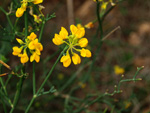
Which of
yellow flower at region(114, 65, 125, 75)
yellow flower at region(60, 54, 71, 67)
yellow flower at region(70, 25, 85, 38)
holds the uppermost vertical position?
yellow flower at region(70, 25, 85, 38)

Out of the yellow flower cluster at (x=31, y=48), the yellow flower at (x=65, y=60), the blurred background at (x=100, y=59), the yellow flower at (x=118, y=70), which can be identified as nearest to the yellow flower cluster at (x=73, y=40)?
the yellow flower at (x=65, y=60)

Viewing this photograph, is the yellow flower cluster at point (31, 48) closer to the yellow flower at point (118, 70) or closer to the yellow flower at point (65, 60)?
the yellow flower at point (65, 60)

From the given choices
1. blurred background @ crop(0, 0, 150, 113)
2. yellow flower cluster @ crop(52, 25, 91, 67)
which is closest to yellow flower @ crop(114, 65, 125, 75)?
blurred background @ crop(0, 0, 150, 113)

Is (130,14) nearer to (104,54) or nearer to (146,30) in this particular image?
(146,30)

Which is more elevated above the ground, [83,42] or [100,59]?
[83,42]

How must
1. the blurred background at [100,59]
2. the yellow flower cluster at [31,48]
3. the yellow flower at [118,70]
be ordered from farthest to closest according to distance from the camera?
the yellow flower at [118,70] < the blurred background at [100,59] < the yellow flower cluster at [31,48]

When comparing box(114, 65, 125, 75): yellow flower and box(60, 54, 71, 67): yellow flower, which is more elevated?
box(60, 54, 71, 67): yellow flower

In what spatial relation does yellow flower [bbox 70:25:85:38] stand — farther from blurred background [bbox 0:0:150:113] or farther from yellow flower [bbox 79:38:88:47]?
blurred background [bbox 0:0:150:113]

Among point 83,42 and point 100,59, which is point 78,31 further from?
point 100,59

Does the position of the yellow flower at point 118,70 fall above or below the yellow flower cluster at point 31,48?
below

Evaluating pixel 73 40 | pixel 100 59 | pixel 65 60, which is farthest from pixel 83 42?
pixel 100 59
